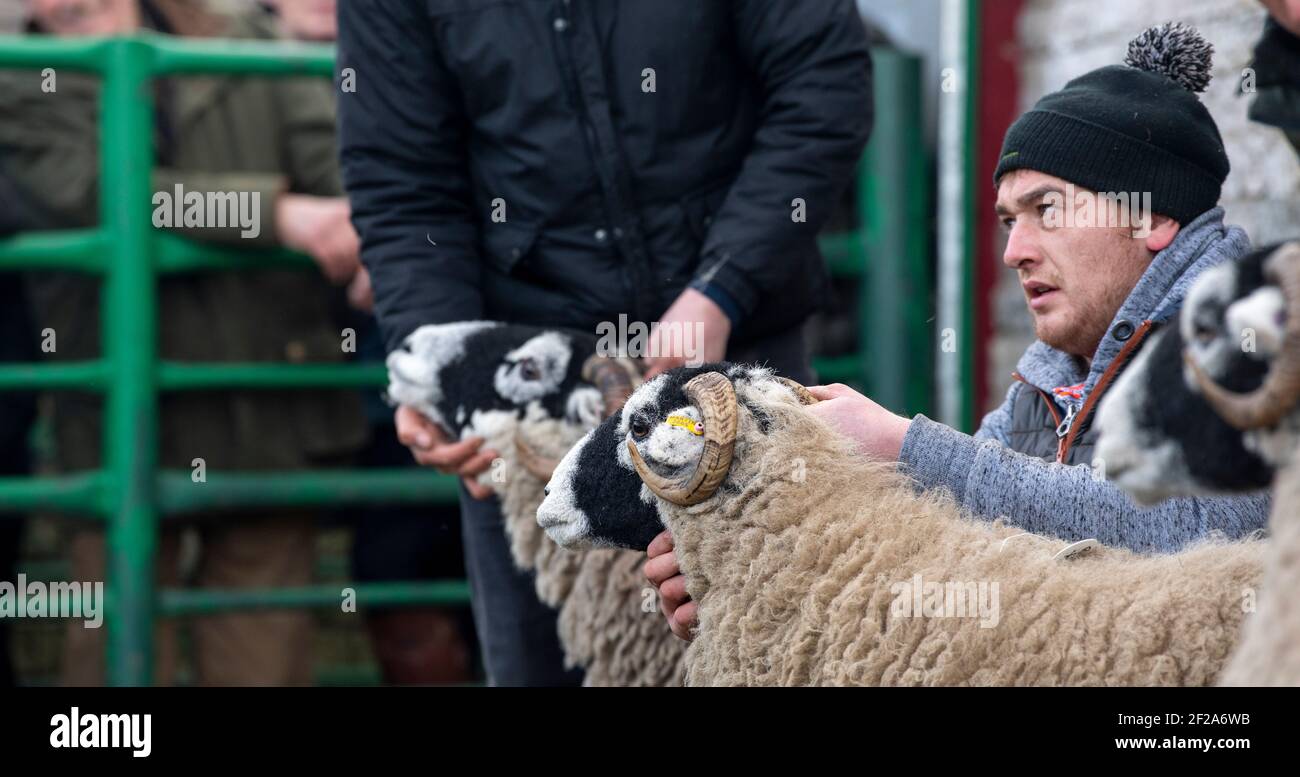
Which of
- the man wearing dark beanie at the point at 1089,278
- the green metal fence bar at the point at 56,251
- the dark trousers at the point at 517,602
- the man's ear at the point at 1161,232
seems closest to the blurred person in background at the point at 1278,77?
the man wearing dark beanie at the point at 1089,278

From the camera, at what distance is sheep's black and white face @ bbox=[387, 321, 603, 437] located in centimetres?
312

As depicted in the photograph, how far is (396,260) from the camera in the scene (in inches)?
127

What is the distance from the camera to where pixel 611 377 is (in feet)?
9.98

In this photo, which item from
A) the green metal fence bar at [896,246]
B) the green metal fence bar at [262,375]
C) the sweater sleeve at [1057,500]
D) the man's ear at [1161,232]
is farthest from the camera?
the green metal fence bar at [896,246]

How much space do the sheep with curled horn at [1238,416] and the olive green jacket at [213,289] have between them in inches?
135

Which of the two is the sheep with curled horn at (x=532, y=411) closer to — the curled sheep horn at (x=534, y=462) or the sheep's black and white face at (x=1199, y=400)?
the curled sheep horn at (x=534, y=462)

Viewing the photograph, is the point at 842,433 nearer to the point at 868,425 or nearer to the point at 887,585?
the point at 868,425

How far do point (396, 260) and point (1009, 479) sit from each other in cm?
153

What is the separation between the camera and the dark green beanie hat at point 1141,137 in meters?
2.38

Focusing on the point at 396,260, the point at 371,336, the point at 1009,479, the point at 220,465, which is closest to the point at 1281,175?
the point at 1009,479

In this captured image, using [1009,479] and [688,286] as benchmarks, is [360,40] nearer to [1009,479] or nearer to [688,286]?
[688,286]

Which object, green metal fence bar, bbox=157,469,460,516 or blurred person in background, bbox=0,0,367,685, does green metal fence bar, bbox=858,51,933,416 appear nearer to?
green metal fence bar, bbox=157,469,460,516

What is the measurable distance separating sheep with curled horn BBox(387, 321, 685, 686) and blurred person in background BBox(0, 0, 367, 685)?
62.1 inches

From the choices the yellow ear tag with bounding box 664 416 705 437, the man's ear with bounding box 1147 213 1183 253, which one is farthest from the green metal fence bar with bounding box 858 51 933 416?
the yellow ear tag with bounding box 664 416 705 437
